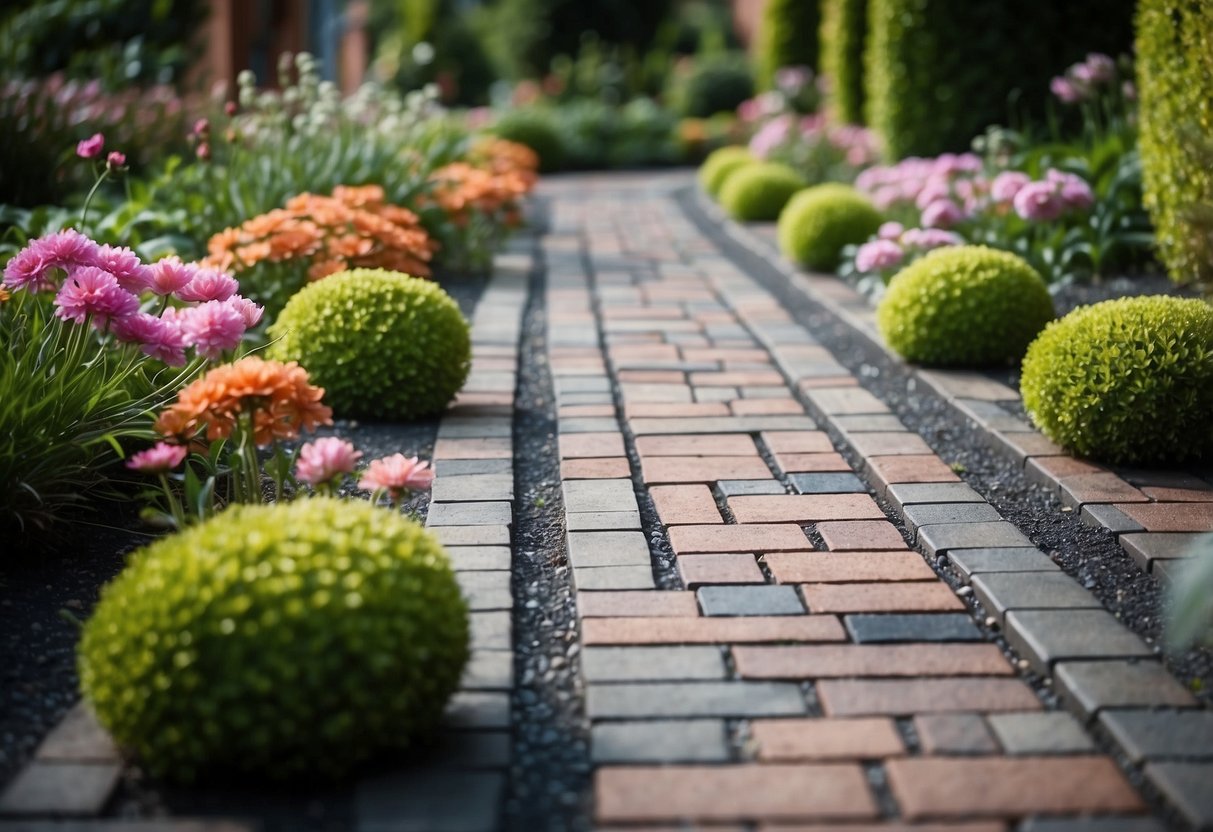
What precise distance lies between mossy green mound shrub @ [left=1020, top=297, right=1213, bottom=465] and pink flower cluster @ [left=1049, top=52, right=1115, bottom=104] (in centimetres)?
286

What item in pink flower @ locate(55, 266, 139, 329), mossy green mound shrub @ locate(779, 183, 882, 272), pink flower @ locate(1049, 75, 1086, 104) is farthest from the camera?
mossy green mound shrub @ locate(779, 183, 882, 272)

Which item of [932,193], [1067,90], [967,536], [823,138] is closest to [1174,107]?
[932,193]

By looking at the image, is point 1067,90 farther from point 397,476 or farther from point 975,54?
point 397,476

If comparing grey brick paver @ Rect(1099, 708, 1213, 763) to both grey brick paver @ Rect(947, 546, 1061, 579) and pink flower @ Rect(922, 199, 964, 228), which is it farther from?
pink flower @ Rect(922, 199, 964, 228)

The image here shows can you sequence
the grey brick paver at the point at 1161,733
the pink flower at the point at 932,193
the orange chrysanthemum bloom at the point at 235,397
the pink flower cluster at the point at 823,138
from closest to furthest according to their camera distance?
the grey brick paver at the point at 1161,733, the orange chrysanthemum bloom at the point at 235,397, the pink flower at the point at 932,193, the pink flower cluster at the point at 823,138

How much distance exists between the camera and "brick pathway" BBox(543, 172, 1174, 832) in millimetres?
1765

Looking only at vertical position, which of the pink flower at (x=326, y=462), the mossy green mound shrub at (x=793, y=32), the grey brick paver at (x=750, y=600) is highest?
the mossy green mound shrub at (x=793, y=32)

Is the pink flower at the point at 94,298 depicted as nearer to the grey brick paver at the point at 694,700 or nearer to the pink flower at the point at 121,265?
the pink flower at the point at 121,265

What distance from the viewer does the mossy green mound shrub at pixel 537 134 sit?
1338 centimetres

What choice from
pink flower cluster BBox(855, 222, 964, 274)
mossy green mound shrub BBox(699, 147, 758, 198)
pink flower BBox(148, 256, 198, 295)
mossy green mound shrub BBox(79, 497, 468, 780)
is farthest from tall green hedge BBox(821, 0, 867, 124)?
mossy green mound shrub BBox(79, 497, 468, 780)

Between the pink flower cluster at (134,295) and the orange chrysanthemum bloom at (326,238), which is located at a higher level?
the pink flower cluster at (134,295)

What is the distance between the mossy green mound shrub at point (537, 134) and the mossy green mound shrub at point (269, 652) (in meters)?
11.7

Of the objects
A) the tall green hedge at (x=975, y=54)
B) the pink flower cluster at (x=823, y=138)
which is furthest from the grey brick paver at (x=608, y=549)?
the pink flower cluster at (x=823, y=138)

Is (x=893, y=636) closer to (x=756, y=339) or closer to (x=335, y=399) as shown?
(x=335, y=399)
